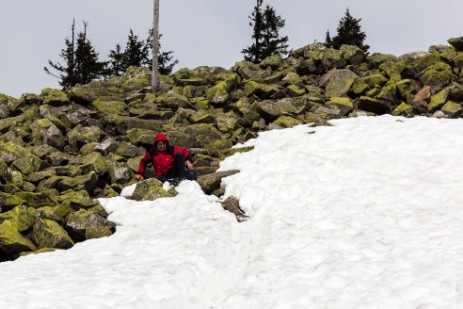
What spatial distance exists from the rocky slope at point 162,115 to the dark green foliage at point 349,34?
14.8m

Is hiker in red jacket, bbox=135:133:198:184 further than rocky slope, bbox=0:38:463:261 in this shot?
Yes

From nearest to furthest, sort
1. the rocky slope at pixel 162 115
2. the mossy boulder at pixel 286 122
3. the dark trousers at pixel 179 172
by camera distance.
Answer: the rocky slope at pixel 162 115 < the dark trousers at pixel 179 172 < the mossy boulder at pixel 286 122

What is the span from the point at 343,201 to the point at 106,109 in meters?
15.5

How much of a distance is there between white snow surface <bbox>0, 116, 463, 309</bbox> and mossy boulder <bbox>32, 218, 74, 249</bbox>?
36cm

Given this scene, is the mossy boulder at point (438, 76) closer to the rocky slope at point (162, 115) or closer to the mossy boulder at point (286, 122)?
the rocky slope at point (162, 115)

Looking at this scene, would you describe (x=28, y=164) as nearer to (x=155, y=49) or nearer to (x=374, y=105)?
(x=155, y=49)

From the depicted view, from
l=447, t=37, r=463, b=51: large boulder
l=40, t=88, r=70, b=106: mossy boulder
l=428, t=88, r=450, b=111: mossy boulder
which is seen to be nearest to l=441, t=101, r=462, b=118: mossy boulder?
l=428, t=88, r=450, b=111: mossy boulder

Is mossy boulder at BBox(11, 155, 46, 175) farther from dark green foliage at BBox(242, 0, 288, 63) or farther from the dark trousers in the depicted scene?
dark green foliage at BBox(242, 0, 288, 63)

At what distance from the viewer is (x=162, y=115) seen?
782 inches

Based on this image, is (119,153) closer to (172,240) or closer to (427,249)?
(172,240)

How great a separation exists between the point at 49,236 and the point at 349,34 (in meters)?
40.4

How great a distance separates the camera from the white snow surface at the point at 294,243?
6645 millimetres

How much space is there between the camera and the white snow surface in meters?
6.64

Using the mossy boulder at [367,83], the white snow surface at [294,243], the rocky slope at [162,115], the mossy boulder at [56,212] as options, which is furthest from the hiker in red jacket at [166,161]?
the mossy boulder at [367,83]
